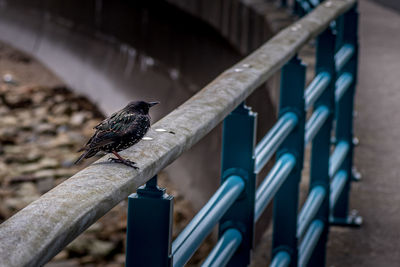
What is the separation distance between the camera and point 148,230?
4.85 ft

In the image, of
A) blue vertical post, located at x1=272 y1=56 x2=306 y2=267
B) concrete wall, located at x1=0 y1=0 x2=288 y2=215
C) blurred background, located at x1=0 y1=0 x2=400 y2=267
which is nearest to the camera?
blue vertical post, located at x1=272 y1=56 x2=306 y2=267

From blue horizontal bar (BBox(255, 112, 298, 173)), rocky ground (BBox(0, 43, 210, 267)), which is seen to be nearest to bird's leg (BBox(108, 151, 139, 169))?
blue horizontal bar (BBox(255, 112, 298, 173))

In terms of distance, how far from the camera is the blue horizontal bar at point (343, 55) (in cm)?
359

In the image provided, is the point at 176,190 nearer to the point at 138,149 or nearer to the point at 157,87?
the point at 157,87

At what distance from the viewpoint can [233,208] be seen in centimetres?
217

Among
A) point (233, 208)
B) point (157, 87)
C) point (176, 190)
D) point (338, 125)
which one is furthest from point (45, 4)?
point (233, 208)

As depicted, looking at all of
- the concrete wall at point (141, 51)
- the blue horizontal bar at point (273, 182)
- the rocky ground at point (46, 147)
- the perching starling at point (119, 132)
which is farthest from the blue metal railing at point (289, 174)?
the rocky ground at point (46, 147)

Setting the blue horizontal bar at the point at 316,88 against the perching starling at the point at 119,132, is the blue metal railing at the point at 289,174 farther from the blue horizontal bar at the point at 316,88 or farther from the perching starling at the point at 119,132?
the perching starling at the point at 119,132

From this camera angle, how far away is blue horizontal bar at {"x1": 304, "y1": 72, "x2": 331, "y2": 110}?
288cm

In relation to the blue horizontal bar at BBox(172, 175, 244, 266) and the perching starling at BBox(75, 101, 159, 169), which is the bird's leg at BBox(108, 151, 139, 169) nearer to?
the perching starling at BBox(75, 101, 159, 169)

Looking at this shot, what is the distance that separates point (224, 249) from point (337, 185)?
1732 millimetres

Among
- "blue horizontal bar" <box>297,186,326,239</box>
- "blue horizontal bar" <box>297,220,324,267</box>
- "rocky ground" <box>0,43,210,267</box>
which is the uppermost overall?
"blue horizontal bar" <box>297,186,326,239</box>

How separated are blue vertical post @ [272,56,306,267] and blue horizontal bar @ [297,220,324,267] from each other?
136 mm

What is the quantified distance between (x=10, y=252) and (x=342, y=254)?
2.48 metres
